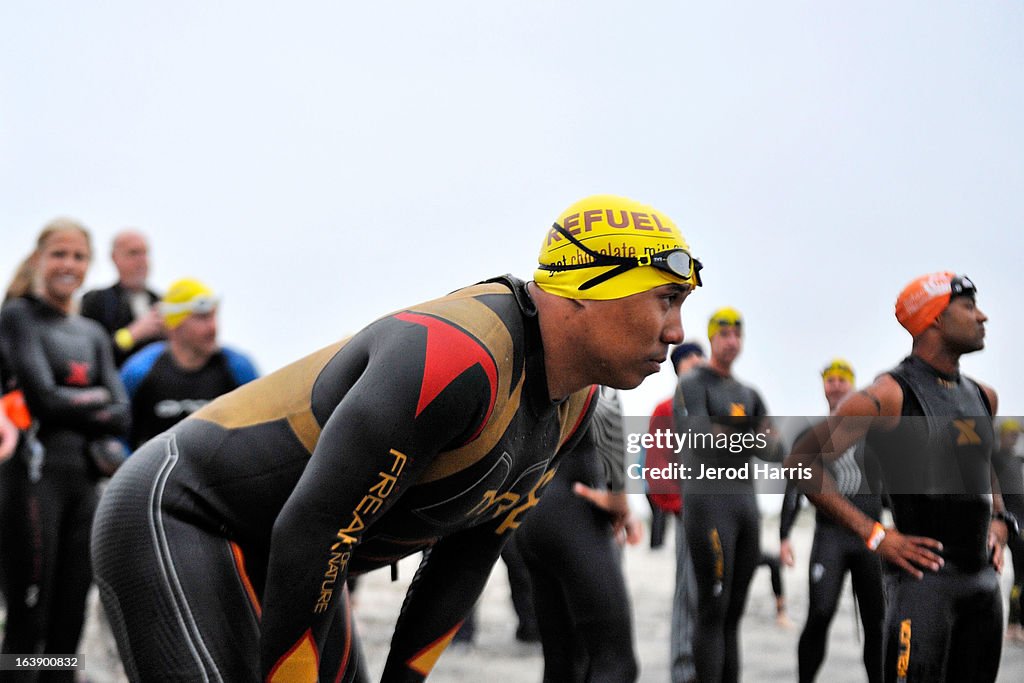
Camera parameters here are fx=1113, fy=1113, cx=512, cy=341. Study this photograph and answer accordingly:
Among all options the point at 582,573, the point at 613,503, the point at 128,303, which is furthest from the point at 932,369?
the point at 128,303

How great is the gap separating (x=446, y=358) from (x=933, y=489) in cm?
309

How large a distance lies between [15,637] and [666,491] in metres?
4.00

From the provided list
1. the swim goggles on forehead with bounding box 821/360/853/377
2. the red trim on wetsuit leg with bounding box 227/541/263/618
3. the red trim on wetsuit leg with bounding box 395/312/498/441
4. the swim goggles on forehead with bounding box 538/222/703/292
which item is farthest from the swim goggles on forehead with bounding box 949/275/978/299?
the swim goggles on forehead with bounding box 821/360/853/377

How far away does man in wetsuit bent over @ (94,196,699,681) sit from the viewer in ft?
8.23

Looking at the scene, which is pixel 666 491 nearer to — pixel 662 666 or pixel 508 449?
pixel 662 666

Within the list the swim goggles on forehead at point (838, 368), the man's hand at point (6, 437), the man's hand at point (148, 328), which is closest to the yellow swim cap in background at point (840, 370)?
the swim goggles on forehead at point (838, 368)

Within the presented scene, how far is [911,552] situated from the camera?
471cm

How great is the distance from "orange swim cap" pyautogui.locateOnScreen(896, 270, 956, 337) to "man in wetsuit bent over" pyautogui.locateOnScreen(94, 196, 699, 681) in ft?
7.94

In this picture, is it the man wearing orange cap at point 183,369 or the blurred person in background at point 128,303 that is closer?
the man wearing orange cap at point 183,369

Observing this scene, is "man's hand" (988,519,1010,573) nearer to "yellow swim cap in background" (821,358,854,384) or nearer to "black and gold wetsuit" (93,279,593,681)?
"black and gold wetsuit" (93,279,593,681)

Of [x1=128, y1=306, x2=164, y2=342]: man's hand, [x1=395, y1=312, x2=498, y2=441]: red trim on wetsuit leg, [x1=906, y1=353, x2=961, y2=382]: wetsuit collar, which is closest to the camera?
[x1=395, y1=312, x2=498, y2=441]: red trim on wetsuit leg

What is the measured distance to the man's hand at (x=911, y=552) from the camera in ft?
15.3

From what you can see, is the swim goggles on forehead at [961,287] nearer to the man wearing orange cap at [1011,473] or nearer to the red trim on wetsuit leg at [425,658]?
the man wearing orange cap at [1011,473]

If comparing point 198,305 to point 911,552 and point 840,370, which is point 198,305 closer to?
point 911,552
